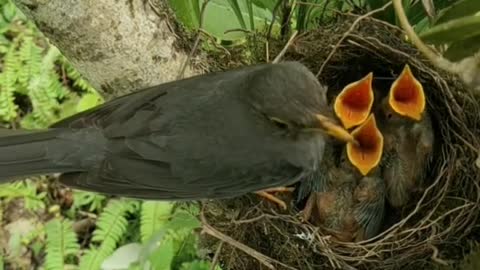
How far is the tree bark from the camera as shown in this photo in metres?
1.76

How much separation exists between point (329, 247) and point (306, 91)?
363 millimetres

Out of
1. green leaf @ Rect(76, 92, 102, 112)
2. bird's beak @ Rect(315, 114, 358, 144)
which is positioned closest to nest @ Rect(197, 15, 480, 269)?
bird's beak @ Rect(315, 114, 358, 144)

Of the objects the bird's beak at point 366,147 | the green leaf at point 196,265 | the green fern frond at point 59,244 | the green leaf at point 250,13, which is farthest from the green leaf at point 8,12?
the bird's beak at point 366,147

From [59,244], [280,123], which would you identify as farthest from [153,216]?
[280,123]

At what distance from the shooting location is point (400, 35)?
2004 mm

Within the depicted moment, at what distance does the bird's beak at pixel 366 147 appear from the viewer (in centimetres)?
203

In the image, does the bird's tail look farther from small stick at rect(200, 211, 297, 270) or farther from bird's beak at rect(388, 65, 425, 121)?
bird's beak at rect(388, 65, 425, 121)

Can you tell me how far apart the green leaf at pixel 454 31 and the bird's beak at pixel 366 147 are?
32 cm

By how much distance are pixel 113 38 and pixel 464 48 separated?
2.30 feet

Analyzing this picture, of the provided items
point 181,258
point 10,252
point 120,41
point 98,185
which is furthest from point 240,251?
point 10,252

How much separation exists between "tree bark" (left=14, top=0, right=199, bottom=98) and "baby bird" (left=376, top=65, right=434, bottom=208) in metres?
0.48

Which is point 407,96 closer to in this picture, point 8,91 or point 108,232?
point 108,232

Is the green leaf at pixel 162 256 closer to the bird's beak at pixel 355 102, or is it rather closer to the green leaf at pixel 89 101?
the green leaf at pixel 89 101

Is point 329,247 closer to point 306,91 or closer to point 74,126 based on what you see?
point 306,91
